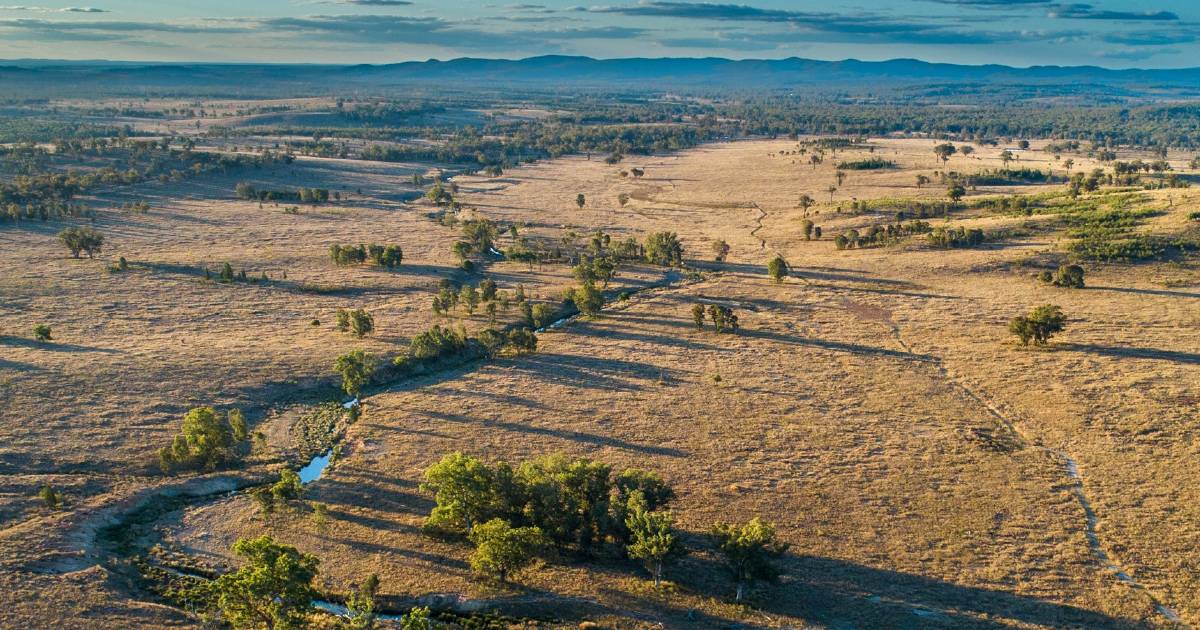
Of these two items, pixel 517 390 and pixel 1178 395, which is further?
pixel 517 390

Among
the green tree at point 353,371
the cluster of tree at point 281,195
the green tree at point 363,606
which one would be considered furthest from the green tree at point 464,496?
the cluster of tree at point 281,195

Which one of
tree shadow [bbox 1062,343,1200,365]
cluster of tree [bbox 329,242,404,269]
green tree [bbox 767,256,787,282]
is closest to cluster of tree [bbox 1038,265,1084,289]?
tree shadow [bbox 1062,343,1200,365]

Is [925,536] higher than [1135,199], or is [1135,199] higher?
[1135,199]

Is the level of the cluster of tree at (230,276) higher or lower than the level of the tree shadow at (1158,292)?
lower

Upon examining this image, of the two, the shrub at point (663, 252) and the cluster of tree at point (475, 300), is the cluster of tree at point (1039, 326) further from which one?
the cluster of tree at point (475, 300)

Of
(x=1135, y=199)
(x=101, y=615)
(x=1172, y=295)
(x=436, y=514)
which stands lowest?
(x=101, y=615)

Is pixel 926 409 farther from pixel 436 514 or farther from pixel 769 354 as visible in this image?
pixel 436 514

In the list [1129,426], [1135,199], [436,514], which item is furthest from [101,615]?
[1135,199]
